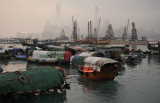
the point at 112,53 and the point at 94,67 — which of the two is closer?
the point at 94,67

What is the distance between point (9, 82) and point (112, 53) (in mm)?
33263

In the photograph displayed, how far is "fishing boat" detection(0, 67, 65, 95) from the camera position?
644 inches

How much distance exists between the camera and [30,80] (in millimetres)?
18031

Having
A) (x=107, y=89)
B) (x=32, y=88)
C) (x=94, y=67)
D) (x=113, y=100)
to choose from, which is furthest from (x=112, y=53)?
(x=32, y=88)

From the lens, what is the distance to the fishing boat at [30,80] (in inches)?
644

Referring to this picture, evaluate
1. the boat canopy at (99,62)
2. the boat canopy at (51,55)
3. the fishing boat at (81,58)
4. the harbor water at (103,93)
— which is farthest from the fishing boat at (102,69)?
the boat canopy at (51,55)

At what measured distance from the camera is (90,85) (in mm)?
24250

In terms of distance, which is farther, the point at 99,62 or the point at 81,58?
the point at 81,58

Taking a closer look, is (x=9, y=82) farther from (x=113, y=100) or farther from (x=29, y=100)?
(x=113, y=100)

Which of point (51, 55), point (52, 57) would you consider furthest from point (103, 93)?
point (51, 55)

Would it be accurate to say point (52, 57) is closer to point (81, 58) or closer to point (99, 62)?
point (81, 58)

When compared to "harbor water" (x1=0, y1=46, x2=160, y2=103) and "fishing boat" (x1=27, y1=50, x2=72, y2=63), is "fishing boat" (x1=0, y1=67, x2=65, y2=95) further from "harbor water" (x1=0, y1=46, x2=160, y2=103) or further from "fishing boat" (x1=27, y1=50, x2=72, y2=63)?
"fishing boat" (x1=27, y1=50, x2=72, y2=63)

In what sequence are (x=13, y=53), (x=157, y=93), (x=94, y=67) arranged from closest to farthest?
1. (x=157, y=93)
2. (x=94, y=67)
3. (x=13, y=53)

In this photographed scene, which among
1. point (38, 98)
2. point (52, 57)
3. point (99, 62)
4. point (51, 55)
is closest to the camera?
point (38, 98)
